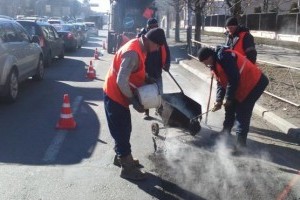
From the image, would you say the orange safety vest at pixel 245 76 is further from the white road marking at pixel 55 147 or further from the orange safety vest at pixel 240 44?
the white road marking at pixel 55 147

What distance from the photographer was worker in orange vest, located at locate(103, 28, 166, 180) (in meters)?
4.69

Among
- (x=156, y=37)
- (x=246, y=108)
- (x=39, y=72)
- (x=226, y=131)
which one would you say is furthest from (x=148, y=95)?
(x=39, y=72)

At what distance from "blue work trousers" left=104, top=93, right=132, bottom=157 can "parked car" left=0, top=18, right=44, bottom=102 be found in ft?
14.6

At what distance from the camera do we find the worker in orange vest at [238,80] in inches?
224

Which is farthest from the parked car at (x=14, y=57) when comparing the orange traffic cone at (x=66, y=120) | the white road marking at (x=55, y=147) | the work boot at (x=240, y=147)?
the work boot at (x=240, y=147)

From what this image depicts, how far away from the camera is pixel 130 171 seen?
5.11 meters

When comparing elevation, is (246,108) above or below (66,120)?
above

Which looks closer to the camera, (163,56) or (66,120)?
(66,120)

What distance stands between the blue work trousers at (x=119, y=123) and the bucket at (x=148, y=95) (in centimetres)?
32

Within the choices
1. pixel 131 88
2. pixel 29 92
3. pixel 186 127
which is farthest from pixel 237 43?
pixel 29 92

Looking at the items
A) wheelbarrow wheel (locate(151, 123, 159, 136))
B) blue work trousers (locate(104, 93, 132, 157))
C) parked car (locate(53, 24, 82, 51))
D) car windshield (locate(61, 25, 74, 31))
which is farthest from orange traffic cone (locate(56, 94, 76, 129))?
car windshield (locate(61, 25, 74, 31))

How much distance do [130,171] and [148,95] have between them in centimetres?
93

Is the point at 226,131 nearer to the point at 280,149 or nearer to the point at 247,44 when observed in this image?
the point at 280,149

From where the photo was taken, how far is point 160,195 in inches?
184
